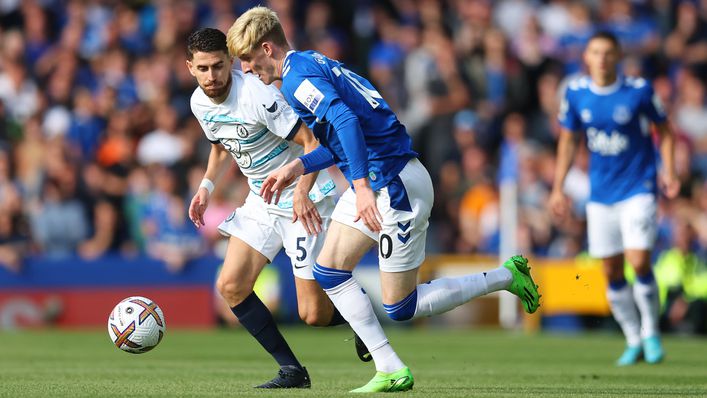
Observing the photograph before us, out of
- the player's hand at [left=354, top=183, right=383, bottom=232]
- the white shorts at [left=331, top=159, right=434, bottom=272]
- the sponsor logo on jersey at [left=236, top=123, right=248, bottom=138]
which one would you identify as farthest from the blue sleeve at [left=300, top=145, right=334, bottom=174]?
the sponsor logo on jersey at [left=236, top=123, right=248, bottom=138]

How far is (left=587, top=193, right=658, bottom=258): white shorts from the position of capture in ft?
35.7

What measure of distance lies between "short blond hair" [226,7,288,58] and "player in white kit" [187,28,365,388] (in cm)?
54

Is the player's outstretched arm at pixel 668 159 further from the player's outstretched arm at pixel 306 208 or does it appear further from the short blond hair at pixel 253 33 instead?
the short blond hair at pixel 253 33

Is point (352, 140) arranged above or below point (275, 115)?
below

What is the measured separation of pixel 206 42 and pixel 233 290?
5.30 ft

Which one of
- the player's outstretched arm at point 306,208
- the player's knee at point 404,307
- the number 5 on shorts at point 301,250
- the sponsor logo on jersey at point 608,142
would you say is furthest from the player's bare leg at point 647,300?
the player's outstretched arm at point 306,208

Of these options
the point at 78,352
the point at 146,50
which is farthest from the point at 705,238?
the point at 146,50

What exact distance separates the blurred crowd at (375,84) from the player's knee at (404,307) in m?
8.94

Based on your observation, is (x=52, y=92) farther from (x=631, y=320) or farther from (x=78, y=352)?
(x=631, y=320)

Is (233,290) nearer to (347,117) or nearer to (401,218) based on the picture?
(401,218)

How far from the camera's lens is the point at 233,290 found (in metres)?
8.26

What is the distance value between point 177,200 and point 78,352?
5.30m

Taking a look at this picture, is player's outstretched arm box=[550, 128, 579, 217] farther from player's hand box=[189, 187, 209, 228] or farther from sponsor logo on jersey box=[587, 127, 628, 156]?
player's hand box=[189, 187, 209, 228]

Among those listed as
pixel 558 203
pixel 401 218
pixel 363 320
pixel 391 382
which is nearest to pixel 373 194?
pixel 401 218
